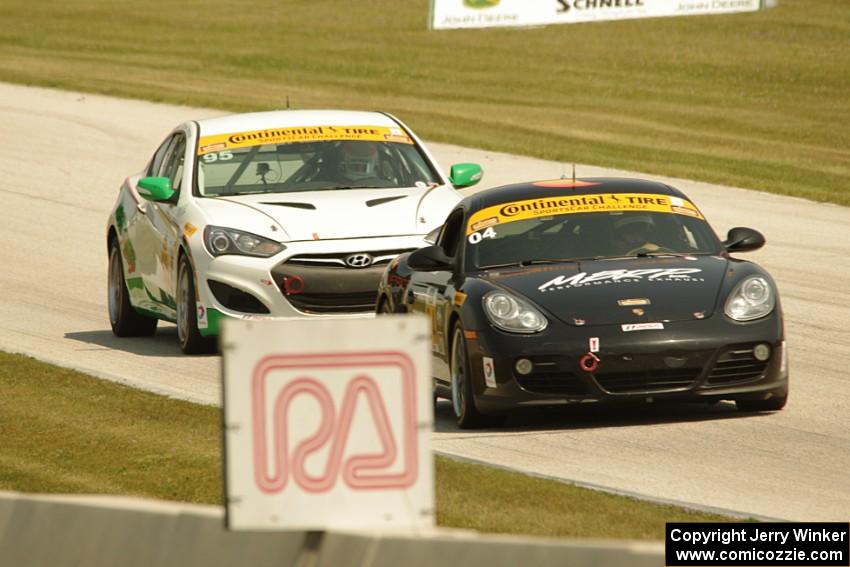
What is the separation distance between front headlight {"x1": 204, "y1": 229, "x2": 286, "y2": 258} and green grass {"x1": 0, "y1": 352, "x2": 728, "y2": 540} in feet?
5.22

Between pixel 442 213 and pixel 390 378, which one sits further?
pixel 442 213

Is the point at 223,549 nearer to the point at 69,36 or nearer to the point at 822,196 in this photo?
the point at 822,196

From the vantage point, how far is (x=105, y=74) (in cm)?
3778

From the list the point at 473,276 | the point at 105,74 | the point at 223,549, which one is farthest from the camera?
the point at 105,74

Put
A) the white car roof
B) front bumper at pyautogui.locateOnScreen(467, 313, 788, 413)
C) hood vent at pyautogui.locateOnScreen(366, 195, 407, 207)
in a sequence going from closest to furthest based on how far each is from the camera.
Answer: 1. front bumper at pyautogui.locateOnScreen(467, 313, 788, 413)
2. hood vent at pyautogui.locateOnScreen(366, 195, 407, 207)
3. the white car roof

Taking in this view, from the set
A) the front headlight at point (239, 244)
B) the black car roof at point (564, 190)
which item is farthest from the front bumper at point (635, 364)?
the front headlight at point (239, 244)

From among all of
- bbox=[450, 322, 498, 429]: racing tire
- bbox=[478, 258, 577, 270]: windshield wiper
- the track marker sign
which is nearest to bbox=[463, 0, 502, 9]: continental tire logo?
bbox=[478, 258, 577, 270]: windshield wiper

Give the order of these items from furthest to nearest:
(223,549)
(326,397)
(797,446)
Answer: (797,446) < (223,549) < (326,397)

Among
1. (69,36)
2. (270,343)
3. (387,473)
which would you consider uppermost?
(270,343)

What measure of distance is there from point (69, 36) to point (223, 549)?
4182 centimetres

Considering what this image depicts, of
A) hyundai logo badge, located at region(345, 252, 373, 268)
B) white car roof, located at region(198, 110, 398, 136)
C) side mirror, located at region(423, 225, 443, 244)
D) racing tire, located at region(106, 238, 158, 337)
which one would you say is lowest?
racing tire, located at region(106, 238, 158, 337)

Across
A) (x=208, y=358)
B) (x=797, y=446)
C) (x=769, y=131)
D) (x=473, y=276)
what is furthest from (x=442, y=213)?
(x=769, y=131)

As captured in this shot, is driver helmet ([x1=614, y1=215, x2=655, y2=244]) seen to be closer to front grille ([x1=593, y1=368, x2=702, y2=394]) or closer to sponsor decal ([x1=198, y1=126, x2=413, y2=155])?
front grille ([x1=593, y1=368, x2=702, y2=394])

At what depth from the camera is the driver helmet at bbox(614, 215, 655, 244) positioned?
11188 millimetres
